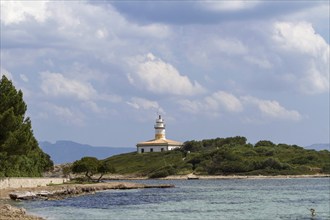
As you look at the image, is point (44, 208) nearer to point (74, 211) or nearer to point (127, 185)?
point (74, 211)

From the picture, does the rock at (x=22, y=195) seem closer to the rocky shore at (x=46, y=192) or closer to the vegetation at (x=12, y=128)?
the rocky shore at (x=46, y=192)

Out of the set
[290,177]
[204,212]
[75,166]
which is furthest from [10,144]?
[290,177]

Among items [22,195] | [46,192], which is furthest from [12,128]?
[46,192]

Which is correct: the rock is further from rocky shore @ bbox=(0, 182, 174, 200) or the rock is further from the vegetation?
the vegetation

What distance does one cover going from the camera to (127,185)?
134 m

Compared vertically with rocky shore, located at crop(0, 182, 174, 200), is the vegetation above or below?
above

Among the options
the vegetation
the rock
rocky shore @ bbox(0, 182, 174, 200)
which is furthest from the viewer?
the vegetation

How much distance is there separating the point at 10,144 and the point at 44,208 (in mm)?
16345

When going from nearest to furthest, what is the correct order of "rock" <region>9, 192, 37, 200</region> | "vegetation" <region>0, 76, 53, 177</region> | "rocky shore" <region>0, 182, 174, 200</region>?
"rock" <region>9, 192, 37, 200</region>, "rocky shore" <region>0, 182, 174, 200</region>, "vegetation" <region>0, 76, 53, 177</region>

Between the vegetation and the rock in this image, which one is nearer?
the rock

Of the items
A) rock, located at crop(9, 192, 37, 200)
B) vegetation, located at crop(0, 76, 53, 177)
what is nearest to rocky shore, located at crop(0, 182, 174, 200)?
rock, located at crop(9, 192, 37, 200)

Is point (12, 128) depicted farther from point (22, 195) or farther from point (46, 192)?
point (46, 192)

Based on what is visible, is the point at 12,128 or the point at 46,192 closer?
the point at 12,128

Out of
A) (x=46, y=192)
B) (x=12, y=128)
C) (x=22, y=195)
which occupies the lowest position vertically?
(x=22, y=195)
